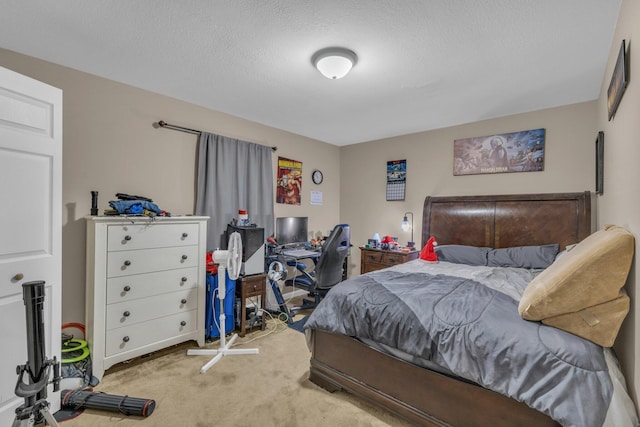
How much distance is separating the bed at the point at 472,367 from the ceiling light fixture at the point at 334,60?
164 centimetres

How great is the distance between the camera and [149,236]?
2.46 metres

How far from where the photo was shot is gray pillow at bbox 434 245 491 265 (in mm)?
3230

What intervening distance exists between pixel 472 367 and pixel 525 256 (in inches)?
82.5

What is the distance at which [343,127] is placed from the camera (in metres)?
4.10

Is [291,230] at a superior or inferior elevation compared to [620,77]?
inferior

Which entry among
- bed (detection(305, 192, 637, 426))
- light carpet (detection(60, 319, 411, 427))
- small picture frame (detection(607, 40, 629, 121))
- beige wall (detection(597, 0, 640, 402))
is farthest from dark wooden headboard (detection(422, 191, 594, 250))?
light carpet (detection(60, 319, 411, 427))

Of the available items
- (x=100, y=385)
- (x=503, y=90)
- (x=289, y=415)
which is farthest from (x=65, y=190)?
(x=503, y=90)

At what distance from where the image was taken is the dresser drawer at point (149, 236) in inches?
89.8

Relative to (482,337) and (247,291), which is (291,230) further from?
(482,337)

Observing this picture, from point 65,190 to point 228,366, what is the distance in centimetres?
203

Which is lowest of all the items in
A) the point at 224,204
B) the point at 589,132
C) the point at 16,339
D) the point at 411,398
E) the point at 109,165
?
the point at 411,398

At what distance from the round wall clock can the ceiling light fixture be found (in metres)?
2.49

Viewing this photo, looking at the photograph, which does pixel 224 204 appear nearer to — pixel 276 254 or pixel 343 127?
pixel 276 254

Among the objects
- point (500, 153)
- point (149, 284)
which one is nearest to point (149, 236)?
point (149, 284)
